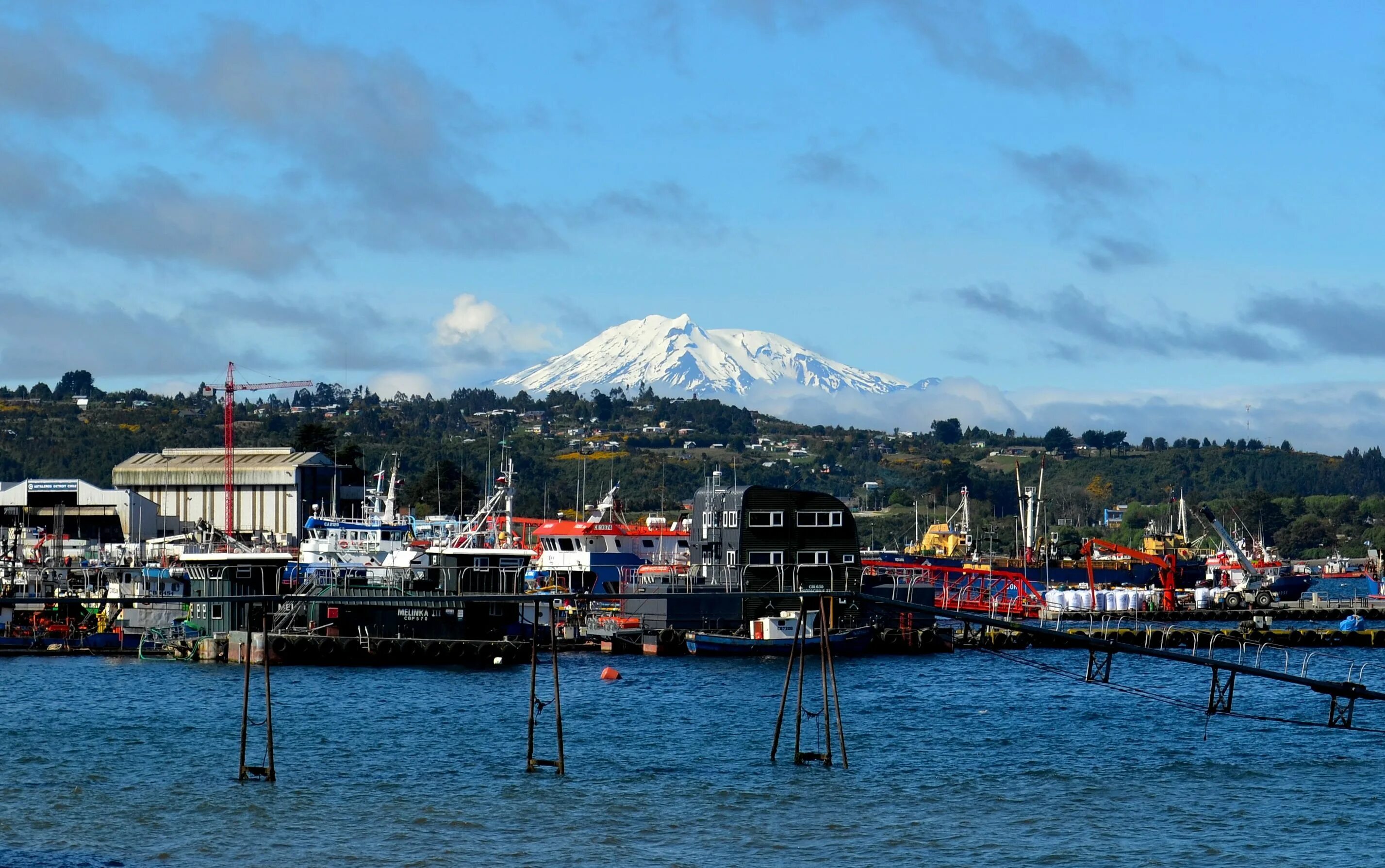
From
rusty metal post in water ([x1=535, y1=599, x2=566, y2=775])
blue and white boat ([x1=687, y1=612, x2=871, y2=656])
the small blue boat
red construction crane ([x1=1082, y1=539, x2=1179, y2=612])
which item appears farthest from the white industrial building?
rusty metal post in water ([x1=535, y1=599, x2=566, y2=775])

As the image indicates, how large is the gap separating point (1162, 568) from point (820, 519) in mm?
74846

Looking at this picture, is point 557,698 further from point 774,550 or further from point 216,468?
point 216,468

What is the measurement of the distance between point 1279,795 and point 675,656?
4637cm

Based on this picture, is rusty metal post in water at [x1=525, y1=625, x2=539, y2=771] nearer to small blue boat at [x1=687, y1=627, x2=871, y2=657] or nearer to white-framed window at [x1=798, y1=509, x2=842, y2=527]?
small blue boat at [x1=687, y1=627, x2=871, y2=657]

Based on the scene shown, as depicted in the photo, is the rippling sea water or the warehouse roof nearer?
the rippling sea water

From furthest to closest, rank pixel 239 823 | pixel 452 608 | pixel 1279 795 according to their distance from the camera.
→ pixel 452 608 → pixel 1279 795 → pixel 239 823

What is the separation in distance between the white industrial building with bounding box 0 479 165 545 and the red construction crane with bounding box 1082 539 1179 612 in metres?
86.1

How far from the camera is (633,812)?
48125 millimetres

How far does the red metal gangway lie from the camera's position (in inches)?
4909

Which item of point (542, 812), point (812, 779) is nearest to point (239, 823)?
point (542, 812)

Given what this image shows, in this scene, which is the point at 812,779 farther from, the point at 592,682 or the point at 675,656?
the point at 675,656

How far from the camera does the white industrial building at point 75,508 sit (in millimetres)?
169875

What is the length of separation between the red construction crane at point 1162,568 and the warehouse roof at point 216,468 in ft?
261

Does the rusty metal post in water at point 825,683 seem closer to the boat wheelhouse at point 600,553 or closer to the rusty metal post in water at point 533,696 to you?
the rusty metal post in water at point 533,696
